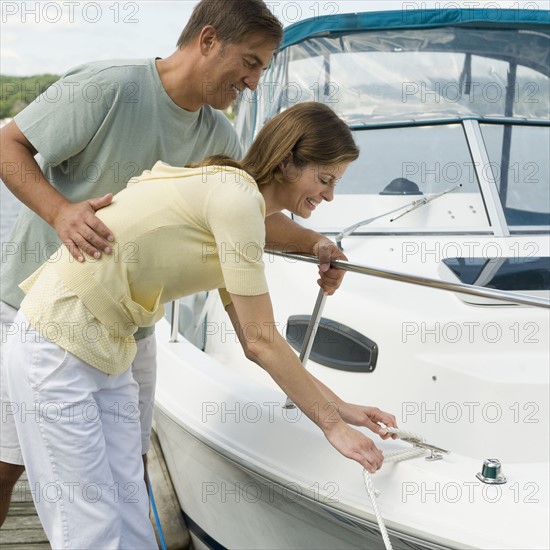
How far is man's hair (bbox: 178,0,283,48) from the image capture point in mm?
1858

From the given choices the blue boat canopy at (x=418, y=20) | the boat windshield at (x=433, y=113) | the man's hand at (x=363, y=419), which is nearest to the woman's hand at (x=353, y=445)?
the man's hand at (x=363, y=419)

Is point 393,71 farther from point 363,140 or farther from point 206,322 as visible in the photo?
point 206,322

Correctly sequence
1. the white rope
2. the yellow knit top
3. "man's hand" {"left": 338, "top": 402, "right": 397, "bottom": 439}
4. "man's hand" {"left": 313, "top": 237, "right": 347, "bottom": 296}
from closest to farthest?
the yellow knit top → the white rope → "man's hand" {"left": 338, "top": 402, "right": 397, "bottom": 439} → "man's hand" {"left": 313, "top": 237, "right": 347, "bottom": 296}

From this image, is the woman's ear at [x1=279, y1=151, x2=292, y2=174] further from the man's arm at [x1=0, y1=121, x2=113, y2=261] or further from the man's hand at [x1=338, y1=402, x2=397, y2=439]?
the man's hand at [x1=338, y1=402, x2=397, y2=439]

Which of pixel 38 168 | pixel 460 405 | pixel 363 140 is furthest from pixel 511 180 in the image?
pixel 38 168

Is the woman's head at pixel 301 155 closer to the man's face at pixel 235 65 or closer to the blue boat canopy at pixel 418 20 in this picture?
the man's face at pixel 235 65

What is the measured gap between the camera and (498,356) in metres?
2.48

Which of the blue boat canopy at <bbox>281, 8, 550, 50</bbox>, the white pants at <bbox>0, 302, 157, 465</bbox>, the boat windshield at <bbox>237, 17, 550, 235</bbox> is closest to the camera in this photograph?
the white pants at <bbox>0, 302, 157, 465</bbox>

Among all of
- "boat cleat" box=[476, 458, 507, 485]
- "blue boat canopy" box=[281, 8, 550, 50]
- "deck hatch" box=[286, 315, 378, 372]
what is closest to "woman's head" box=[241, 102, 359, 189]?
"boat cleat" box=[476, 458, 507, 485]

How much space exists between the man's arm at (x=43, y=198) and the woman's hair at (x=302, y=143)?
0.28 m

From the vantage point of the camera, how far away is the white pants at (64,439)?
166 centimetres

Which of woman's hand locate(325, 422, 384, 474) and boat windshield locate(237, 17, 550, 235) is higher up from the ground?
boat windshield locate(237, 17, 550, 235)

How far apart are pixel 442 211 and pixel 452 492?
1.55 meters

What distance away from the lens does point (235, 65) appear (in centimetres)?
189
